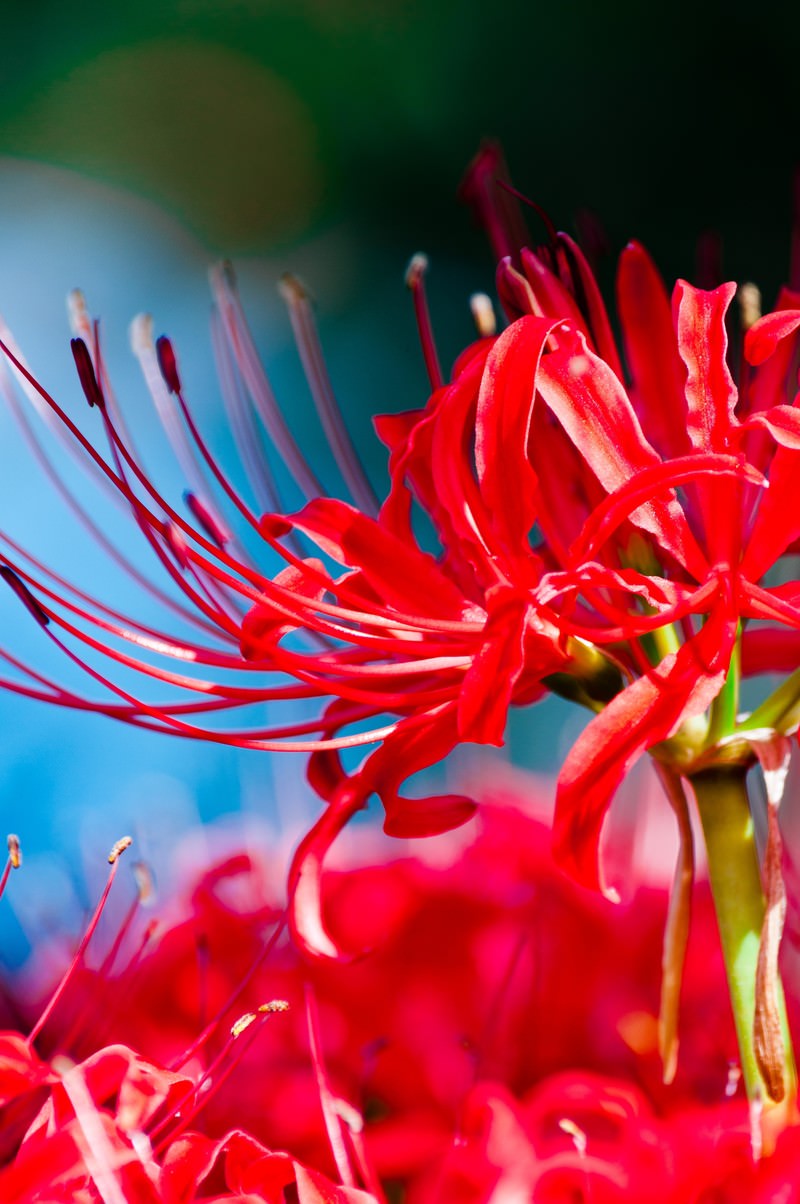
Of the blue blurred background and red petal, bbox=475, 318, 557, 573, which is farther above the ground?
the blue blurred background

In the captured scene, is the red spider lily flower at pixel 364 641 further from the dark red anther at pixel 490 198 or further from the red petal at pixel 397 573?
the dark red anther at pixel 490 198

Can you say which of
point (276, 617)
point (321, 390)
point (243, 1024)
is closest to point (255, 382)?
point (321, 390)

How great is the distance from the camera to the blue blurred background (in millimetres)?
851

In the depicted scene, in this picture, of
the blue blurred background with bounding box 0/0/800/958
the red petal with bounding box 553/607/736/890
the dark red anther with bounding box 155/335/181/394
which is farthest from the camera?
the blue blurred background with bounding box 0/0/800/958

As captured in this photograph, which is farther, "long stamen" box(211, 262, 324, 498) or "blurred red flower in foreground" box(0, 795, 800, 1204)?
"long stamen" box(211, 262, 324, 498)

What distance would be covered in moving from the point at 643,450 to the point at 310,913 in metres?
0.17

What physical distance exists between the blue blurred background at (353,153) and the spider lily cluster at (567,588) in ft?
1.30

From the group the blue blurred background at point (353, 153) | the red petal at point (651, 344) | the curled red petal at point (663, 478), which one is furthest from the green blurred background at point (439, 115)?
the curled red petal at point (663, 478)

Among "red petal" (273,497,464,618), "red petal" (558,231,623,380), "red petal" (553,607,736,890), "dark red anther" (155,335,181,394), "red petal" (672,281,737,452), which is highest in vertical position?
"dark red anther" (155,335,181,394)

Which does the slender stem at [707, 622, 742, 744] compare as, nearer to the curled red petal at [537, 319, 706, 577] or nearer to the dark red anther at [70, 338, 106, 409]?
the curled red petal at [537, 319, 706, 577]

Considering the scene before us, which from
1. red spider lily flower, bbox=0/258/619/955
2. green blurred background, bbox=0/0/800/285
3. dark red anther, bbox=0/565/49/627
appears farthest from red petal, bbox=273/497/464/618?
green blurred background, bbox=0/0/800/285

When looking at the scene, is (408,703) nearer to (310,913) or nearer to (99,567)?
(310,913)

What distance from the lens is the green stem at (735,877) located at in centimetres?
39

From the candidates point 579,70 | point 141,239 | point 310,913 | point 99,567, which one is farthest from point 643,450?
point 579,70
